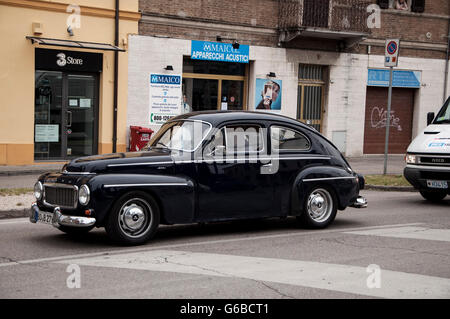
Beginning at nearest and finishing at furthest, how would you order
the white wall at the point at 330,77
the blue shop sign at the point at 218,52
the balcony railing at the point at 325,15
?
1. the white wall at the point at 330,77
2. the blue shop sign at the point at 218,52
3. the balcony railing at the point at 325,15

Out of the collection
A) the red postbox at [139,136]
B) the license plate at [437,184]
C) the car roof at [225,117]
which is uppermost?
the car roof at [225,117]

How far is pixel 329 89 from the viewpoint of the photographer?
888 inches

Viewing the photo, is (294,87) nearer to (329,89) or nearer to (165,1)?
(329,89)

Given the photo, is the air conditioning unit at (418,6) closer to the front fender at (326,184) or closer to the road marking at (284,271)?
the front fender at (326,184)

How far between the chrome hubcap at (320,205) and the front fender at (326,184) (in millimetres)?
131

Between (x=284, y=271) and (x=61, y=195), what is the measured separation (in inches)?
119

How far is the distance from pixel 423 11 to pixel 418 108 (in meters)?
3.68

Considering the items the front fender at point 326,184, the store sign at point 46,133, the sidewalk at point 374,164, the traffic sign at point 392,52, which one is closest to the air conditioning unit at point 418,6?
the sidewalk at point 374,164

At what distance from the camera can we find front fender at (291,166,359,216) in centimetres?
916

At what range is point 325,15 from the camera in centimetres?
2172

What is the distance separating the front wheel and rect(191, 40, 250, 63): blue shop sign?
11062 millimetres

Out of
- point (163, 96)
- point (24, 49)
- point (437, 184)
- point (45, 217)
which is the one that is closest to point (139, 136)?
point (163, 96)

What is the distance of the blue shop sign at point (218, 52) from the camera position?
776 inches

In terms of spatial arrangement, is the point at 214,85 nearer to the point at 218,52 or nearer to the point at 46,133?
the point at 218,52
